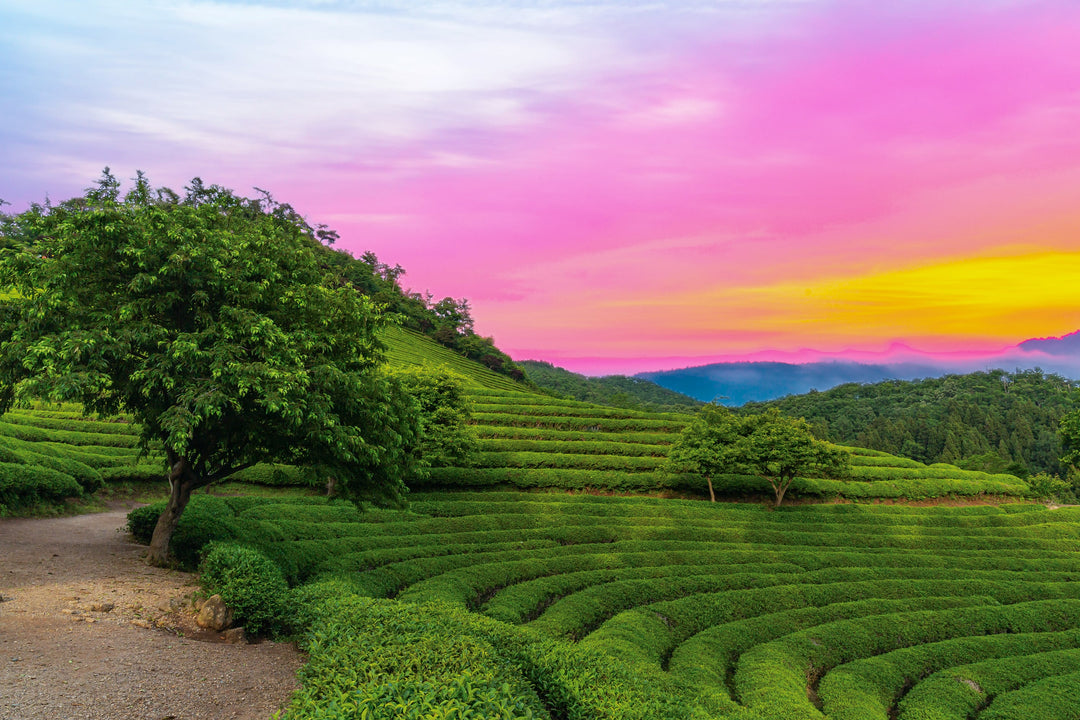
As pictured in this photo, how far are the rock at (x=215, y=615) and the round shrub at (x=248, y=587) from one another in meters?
0.12

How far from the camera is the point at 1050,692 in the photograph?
17.8m

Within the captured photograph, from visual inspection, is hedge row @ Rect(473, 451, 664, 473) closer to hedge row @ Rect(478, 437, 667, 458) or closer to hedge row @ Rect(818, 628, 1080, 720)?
hedge row @ Rect(478, 437, 667, 458)

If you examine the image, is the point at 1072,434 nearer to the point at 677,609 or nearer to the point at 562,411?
the point at 562,411

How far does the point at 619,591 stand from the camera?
22.1 metres

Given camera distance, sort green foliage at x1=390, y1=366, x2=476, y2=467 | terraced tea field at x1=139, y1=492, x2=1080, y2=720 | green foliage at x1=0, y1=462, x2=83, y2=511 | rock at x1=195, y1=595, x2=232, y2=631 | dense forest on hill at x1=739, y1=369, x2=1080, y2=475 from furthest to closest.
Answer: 1. dense forest on hill at x1=739, y1=369, x2=1080, y2=475
2. green foliage at x1=390, y1=366, x2=476, y2=467
3. green foliage at x1=0, y1=462, x2=83, y2=511
4. rock at x1=195, y1=595, x2=232, y2=631
5. terraced tea field at x1=139, y1=492, x2=1080, y2=720

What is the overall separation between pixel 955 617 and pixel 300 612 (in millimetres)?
24047

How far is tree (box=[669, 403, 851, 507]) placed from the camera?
137ft

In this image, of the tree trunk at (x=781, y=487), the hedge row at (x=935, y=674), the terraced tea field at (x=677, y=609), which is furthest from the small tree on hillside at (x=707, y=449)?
the hedge row at (x=935, y=674)

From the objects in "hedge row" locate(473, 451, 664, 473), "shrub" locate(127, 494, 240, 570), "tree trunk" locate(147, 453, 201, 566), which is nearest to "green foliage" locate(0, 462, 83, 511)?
"shrub" locate(127, 494, 240, 570)

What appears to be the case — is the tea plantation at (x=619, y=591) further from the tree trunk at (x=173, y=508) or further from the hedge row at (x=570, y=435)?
the hedge row at (x=570, y=435)

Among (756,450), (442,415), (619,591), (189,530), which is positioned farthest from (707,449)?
(189,530)

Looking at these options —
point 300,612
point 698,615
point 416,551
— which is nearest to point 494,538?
point 416,551

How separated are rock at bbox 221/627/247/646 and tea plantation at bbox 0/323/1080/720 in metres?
0.30

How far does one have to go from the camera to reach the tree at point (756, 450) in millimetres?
41656
